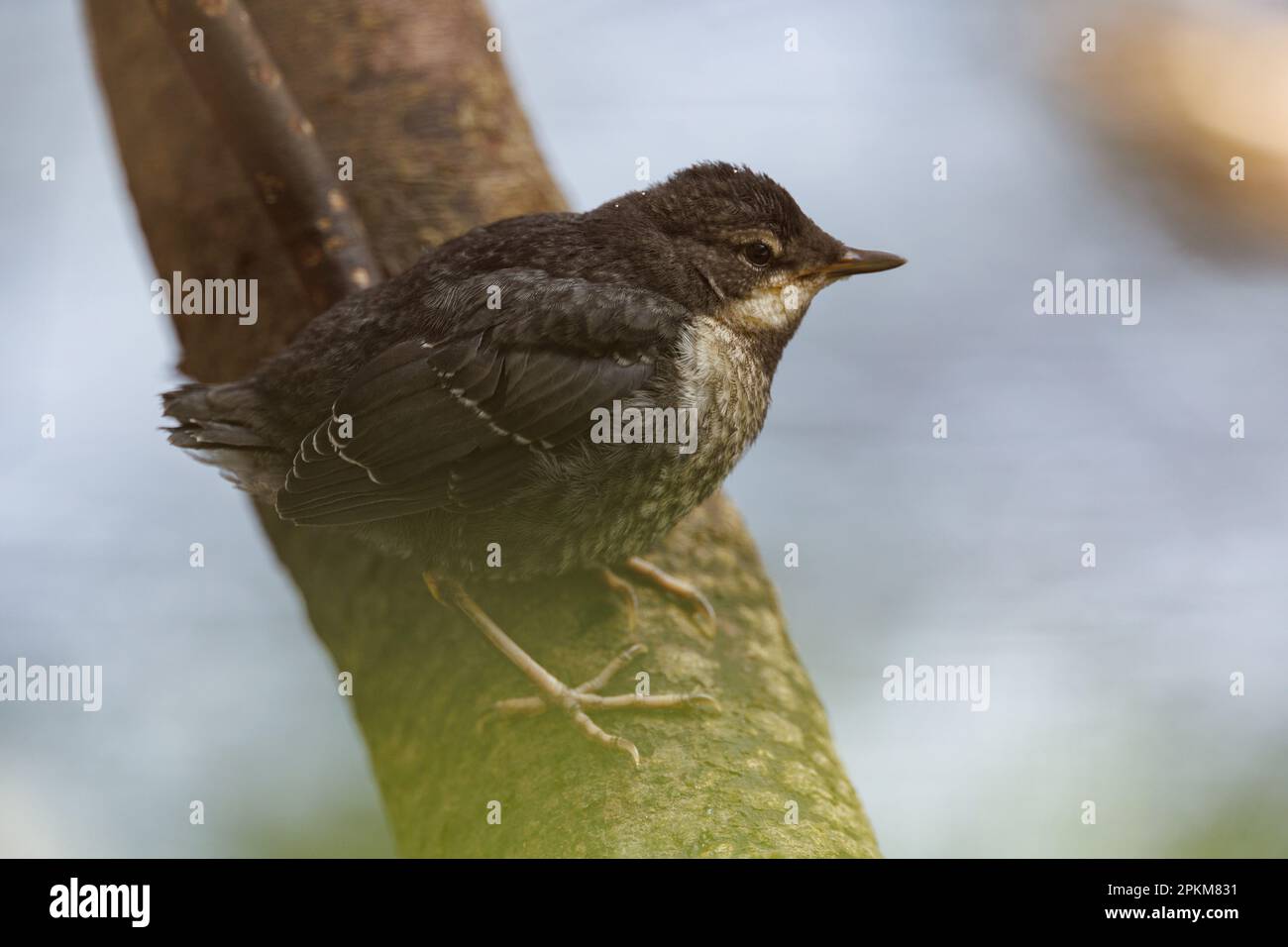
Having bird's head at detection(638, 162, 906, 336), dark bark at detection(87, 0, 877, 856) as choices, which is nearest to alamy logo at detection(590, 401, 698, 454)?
bird's head at detection(638, 162, 906, 336)

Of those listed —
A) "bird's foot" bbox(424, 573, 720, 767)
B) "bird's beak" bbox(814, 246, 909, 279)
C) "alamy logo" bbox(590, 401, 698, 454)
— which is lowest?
"bird's foot" bbox(424, 573, 720, 767)

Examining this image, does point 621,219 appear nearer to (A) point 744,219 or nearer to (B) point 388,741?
(A) point 744,219

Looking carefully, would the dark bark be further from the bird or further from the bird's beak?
the bird's beak

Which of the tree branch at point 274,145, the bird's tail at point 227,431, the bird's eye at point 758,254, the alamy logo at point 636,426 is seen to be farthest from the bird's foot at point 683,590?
the tree branch at point 274,145

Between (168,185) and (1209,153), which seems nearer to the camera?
(168,185)

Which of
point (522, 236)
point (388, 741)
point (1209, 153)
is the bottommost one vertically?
point (388, 741)

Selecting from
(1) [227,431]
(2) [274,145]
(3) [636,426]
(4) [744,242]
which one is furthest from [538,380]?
(2) [274,145]
